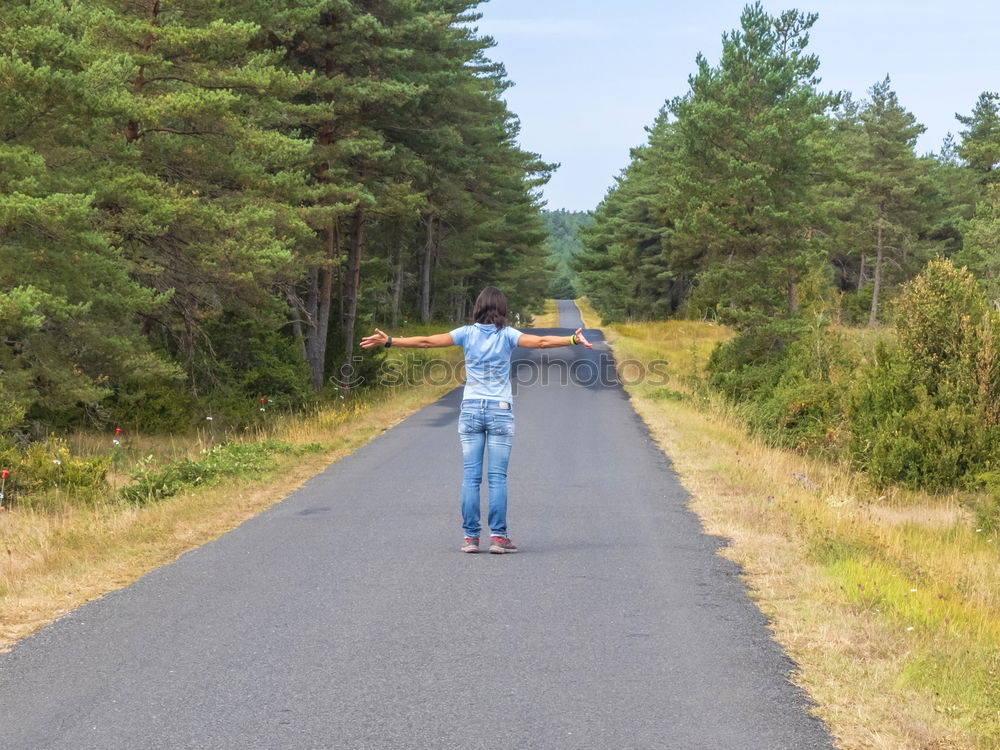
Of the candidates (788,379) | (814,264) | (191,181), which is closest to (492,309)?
(191,181)

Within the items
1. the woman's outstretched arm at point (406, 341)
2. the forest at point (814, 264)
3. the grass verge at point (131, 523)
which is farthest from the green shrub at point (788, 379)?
the woman's outstretched arm at point (406, 341)

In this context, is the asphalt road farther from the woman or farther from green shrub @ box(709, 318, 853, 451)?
green shrub @ box(709, 318, 853, 451)

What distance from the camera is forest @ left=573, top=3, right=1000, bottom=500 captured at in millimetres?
17406

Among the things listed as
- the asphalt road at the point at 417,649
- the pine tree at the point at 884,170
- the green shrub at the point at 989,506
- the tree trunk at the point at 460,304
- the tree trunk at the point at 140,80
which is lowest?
the green shrub at the point at 989,506

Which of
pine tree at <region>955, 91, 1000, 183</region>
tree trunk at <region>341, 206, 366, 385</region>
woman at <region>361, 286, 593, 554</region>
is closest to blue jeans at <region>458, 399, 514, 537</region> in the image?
woman at <region>361, 286, 593, 554</region>

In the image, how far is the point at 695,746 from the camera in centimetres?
420

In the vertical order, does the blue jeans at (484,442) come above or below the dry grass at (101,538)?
above

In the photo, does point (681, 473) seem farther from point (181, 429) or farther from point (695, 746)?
point (181, 429)

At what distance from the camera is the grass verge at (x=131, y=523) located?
6.88 meters

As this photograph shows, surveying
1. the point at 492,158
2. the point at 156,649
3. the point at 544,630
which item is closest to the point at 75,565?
the point at 156,649

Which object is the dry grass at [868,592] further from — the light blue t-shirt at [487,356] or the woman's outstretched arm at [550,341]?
the light blue t-shirt at [487,356]

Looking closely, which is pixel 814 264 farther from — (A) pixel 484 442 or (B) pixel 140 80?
(A) pixel 484 442

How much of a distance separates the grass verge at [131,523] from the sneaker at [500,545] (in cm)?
266

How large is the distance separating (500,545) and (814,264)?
91.5ft
